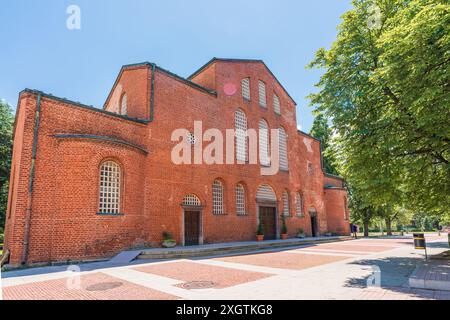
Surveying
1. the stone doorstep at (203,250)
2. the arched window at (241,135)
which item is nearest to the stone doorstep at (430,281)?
the stone doorstep at (203,250)

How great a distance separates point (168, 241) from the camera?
48.9ft

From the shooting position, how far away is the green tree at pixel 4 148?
86.4ft

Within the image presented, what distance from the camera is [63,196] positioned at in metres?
11.7

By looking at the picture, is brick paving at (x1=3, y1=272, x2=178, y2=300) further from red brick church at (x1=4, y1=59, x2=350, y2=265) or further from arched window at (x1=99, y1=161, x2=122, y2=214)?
arched window at (x1=99, y1=161, x2=122, y2=214)

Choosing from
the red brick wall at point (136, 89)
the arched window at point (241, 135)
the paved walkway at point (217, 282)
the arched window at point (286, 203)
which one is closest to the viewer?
the paved walkway at point (217, 282)

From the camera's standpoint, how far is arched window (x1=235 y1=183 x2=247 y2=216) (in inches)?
810

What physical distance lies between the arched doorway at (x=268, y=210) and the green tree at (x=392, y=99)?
10979 mm

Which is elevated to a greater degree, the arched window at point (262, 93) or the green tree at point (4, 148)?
the arched window at point (262, 93)

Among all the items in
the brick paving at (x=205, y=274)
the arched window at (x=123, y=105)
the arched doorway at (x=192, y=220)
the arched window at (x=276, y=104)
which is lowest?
the brick paving at (x=205, y=274)

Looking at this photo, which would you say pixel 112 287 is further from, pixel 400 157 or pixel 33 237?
pixel 400 157

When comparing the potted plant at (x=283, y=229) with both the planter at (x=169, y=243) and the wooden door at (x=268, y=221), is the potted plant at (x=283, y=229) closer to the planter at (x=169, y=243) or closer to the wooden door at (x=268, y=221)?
the wooden door at (x=268, y=221)

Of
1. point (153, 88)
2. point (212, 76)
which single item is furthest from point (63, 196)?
point (212, 76)

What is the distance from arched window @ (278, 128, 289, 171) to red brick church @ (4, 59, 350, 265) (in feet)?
0.32

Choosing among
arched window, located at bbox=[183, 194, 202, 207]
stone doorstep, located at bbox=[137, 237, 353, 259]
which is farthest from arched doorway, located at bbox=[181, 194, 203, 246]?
stone doorstep, located at bbox=[137, 237, 353, 259]
